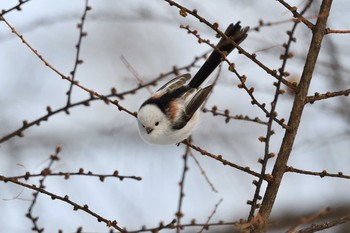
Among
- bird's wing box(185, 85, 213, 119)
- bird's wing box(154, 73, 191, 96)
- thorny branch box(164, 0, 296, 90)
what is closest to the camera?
thorny branch box(164, 0, 296, 90)

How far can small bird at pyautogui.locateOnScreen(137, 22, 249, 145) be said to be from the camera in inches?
160

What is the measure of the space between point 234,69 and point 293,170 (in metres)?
0.52

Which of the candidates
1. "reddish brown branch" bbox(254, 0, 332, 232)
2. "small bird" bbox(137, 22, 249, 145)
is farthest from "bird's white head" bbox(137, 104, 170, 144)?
"reddish brown branch" bbox(254, 0, 332, 232)

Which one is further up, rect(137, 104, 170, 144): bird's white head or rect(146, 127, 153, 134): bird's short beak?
rect(137, 104, 170, 144): bird's white head

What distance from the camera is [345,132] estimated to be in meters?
5.51

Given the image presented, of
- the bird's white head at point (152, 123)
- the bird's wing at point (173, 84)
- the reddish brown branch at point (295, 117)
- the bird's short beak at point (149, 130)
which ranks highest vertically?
the bird's wing at point (173, 84)

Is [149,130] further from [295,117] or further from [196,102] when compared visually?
[295,117]

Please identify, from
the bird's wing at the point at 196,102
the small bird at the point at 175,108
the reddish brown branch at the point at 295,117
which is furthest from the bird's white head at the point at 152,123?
the reddish brown branch at the point at 295,117

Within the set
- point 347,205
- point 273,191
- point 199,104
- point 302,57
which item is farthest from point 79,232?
point 347,205

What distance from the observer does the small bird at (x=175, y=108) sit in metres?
4.05

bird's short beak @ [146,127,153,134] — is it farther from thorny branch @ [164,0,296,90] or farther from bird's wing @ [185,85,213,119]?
thorny branch @ [164,0,296,90]

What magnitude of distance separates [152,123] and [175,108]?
0.25m

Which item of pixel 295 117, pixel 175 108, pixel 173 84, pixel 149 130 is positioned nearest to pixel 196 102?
pixel 175 108

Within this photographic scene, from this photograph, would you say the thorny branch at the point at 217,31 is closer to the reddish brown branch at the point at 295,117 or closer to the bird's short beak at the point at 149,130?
the reddish brown branch at the point at 295,117
